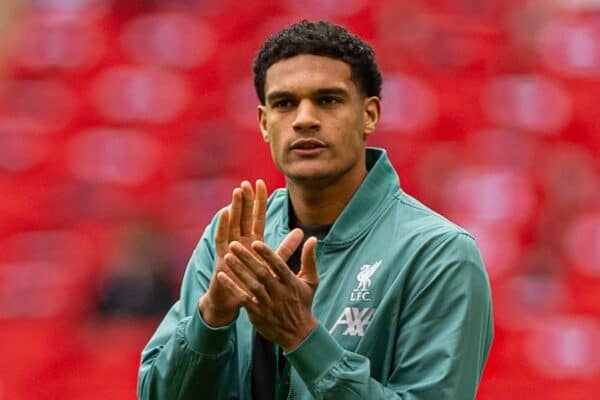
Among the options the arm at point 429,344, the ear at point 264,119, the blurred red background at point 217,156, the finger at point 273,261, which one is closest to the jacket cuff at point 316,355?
the arm at point 429,344

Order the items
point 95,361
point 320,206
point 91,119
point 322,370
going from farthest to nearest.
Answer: point 91,119
point 95,361
point 320,206
point 322,370

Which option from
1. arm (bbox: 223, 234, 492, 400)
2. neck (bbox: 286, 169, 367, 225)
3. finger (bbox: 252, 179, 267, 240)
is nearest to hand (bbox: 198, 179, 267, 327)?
finger (bbox: 252, 179, 267, 240)

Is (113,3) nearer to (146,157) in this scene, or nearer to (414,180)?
(146,157)

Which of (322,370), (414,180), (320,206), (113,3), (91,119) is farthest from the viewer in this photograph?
(113,3)

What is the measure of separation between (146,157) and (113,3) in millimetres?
980

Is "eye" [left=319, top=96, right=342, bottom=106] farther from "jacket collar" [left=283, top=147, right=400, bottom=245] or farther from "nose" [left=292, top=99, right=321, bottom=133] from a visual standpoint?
"jacket collar" [left=283, top=147, right=400, bottom=245]

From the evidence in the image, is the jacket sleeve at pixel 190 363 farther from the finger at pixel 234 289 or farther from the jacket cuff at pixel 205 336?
the finger at pixel 234 289

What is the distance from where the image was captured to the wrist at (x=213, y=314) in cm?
204

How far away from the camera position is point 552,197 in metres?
5.43

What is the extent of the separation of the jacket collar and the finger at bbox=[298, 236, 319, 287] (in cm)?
25

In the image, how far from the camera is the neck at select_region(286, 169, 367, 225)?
7.38 feet

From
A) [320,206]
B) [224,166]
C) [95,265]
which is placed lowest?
[95,265]

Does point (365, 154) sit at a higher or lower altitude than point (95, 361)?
higher

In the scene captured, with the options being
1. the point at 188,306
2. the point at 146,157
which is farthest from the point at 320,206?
the point at 146,157
